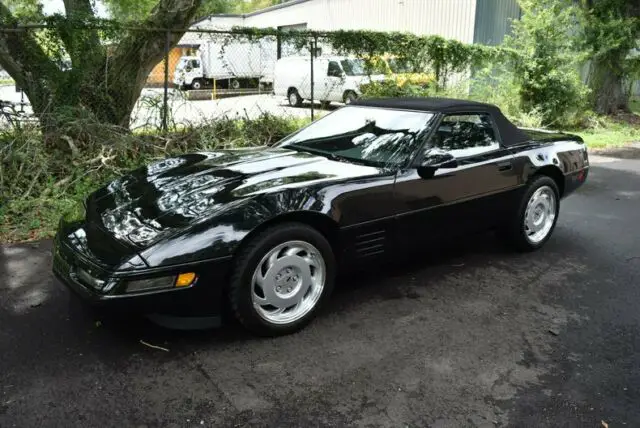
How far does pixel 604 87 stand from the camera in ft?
52.1

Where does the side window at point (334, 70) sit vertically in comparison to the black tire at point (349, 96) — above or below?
above

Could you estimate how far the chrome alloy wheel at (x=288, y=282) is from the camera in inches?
121

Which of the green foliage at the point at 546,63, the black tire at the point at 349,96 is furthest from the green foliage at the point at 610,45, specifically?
the black tire at the point at 349,96

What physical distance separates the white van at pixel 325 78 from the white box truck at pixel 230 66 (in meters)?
0.42

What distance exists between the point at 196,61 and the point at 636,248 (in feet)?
23.9

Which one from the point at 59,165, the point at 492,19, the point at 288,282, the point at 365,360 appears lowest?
the point at 365,360

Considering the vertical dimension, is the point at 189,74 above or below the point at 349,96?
above

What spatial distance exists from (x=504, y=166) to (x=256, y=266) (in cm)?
247

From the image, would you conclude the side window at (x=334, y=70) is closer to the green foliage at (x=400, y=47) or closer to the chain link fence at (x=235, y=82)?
the chain link fence at (x=235, y=82)

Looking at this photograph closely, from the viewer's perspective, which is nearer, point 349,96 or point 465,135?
point 465,135

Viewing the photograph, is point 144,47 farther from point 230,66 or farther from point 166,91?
point 230,66

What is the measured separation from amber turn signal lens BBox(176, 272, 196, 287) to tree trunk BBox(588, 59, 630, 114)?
52.8 feet

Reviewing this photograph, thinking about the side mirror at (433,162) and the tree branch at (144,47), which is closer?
the side mirror at (433,162)

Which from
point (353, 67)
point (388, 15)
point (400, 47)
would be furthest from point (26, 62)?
point (388, 15)
